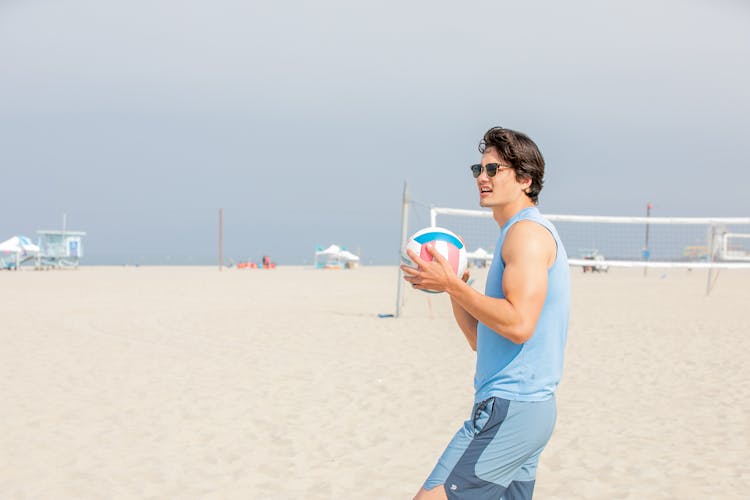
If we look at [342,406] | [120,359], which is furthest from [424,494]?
[120,359]

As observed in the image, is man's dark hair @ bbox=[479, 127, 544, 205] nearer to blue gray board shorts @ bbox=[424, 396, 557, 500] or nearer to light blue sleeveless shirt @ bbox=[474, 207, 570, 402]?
light blue sleeveless shirt @ bbox=[474, 207, 570, 402]

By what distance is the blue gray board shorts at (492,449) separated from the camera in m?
1.69

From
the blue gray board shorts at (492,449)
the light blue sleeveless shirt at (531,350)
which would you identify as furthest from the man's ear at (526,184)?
the blue gray board shorts at (492,449)

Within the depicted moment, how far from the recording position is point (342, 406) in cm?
554

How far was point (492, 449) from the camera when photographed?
1.69m

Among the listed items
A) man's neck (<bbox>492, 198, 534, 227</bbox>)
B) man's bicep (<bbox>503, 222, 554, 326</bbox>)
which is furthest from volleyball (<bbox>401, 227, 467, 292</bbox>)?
man's bicep (<bbox>503, 222, 554, 326</bbox>)

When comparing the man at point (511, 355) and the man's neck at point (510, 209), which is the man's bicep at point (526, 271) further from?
the man's neck at point (510, 209)

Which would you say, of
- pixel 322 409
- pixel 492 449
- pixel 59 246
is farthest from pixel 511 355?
pixel 59 246

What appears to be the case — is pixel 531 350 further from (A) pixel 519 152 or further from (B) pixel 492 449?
(A) pixel 519 152

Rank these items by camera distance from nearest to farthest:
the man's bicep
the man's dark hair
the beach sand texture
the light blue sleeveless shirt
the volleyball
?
the man's bicep, the light blue sleeveless shirt, the man's dark hair, the volleyball, the beach sand texture

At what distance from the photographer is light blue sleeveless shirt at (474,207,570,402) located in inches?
67.4

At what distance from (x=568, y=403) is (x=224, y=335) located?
562 centimetres

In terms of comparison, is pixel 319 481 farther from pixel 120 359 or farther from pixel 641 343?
pixel 641 343

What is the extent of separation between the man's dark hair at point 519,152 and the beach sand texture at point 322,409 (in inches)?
92.6
